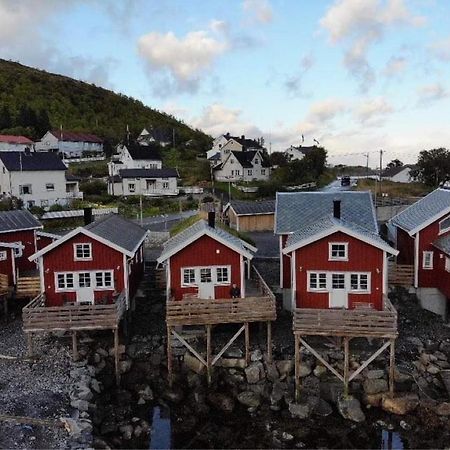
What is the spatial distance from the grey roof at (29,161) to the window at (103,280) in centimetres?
3454

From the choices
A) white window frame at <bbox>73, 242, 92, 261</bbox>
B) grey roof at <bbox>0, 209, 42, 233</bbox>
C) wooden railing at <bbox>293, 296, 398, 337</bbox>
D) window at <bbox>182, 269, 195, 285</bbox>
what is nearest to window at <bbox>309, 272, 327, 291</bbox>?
wooden railing at <bbox>293, 296, 398, 337</bbox>

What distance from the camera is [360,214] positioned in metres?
27.3

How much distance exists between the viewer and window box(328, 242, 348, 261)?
74.9ft

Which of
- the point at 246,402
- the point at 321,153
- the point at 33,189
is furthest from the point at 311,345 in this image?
the point at 321,153

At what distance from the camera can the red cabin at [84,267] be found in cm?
2384

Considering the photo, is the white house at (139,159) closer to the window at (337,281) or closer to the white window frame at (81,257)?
the white window frame at (81,257)

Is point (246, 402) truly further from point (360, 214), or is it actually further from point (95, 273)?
point (360, 214)

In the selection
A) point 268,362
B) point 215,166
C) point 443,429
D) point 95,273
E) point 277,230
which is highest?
point 215,166

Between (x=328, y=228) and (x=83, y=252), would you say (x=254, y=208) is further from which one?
(x=83, y=252)

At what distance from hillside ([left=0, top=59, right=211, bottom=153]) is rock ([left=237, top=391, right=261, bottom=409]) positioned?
86987 mm

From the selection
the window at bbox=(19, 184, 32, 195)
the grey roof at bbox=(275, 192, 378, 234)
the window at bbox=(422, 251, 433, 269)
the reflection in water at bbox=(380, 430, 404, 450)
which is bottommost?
the reflection in water at bbox=(380, 430, 404, 450)

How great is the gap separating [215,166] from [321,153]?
19.4 m

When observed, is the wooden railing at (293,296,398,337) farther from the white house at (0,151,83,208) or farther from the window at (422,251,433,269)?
the white house at (0,151,83,208)

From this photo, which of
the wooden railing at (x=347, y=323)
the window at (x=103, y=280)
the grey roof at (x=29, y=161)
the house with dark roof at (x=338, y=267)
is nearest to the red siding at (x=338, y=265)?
the house with dark roof at (x=338, y=267)
